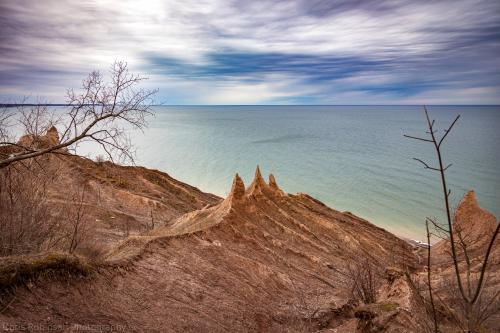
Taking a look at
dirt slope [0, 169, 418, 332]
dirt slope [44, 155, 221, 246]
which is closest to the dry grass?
dirt slope [0, 169, 418, 332]

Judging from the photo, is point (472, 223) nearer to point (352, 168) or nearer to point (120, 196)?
point (120, 196)

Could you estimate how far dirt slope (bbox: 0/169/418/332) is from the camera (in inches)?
460

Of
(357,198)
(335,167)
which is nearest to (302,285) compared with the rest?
(357,198)

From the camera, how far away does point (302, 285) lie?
71.9ft

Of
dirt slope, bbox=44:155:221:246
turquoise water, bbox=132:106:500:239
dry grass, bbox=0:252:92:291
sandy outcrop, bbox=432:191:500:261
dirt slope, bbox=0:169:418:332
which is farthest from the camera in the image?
turquoise water, bbox=132:106:500:239

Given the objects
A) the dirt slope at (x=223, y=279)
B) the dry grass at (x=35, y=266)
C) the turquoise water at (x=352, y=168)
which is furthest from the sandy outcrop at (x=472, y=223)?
the dry grass at (x=35, y=266)

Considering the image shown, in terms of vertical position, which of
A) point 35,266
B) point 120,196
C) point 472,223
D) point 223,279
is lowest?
point 120,196

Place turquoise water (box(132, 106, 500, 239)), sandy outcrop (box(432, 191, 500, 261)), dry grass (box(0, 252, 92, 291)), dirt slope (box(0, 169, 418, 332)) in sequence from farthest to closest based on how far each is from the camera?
turquoise water (box(132, 106, 500, 239)) < sandy outcrop (box(432, 191, 500, 261)) < dirt slope (box(0, 169, 418, 332)) < dry grass (box(0, 252, 92, 291))

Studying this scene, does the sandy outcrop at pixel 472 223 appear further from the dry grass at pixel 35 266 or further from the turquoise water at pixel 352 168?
the dry grass at pixel 35 266

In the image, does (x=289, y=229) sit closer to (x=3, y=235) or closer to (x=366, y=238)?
(x=366, y=238)

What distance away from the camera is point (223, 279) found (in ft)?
62.3

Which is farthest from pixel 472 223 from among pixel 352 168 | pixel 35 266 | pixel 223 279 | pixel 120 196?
pixel 352 168

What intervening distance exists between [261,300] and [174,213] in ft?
69.2

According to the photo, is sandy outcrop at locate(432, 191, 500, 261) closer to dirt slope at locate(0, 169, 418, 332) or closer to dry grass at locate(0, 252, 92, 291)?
dirt slope at locate(0, 169, 418, 332)
